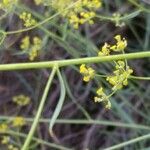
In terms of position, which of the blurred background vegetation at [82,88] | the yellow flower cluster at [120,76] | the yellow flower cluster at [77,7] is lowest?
the blurred background vegetation at [82,88]

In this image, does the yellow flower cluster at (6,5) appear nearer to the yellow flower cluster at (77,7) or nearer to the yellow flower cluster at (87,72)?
the yellow flower cluster at (77,7)

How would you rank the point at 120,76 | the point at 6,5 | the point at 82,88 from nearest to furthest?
the point at 120,76 → the point at 6,5 → the point at 82,88

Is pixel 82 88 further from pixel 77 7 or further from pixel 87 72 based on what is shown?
pixel 87 72

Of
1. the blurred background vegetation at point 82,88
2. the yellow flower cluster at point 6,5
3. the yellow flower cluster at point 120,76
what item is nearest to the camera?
the yellow flower cluster at point 120,76

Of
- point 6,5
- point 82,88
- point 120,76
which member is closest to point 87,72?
point 120,76

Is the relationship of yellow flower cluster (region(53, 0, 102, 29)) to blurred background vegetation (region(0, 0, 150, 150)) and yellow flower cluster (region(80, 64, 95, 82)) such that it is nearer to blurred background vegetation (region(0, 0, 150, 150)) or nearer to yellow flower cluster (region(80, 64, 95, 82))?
yellow flower cluster (region(80, 64, 95, 82))

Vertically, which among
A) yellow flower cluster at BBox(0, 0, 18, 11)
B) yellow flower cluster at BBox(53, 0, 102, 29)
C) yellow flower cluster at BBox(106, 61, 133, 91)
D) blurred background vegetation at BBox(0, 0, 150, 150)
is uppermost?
yellow flower cluster at BBox(0, 0, 18, 11)

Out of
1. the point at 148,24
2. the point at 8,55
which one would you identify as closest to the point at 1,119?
the point at 8,55

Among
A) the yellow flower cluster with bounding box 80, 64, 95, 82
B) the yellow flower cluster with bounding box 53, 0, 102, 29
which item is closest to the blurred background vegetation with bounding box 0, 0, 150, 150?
the yellow flower cluster with bounding box 53, 0, 102, 29

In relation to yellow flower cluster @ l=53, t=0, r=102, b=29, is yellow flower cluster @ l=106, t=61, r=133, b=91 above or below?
below

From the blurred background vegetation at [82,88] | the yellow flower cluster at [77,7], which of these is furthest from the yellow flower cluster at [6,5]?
the blurred background vegetation at [82,88]

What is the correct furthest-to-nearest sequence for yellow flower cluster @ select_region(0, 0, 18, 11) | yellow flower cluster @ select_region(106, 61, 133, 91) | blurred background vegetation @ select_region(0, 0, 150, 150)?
blurred background vegetation @ select_region(0, 0, 150, 150) < yellow flower cluster @ select_region(0, 0, 18, 11) < yellow flower cluster @ select_region(106, 61, 133, 91)
